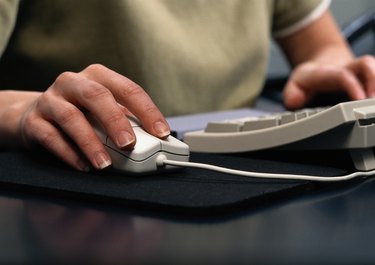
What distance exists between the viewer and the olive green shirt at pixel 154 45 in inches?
35.4

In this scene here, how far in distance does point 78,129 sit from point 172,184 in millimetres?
100

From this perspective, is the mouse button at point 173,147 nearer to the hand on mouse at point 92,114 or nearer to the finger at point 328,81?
the hand on mouse at point 92,114

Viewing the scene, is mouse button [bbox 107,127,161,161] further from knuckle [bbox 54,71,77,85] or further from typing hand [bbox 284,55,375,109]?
typing hand [bbox 284,55,375,109]

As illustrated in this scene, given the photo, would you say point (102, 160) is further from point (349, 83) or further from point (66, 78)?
point (349, 83)

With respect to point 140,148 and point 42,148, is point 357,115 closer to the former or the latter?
point 140,148

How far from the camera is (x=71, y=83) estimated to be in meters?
0.57

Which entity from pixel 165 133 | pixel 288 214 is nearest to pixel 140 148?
pixel 165 133

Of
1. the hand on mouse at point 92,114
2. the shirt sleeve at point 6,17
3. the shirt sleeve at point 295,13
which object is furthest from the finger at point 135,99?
the shirt sleeve at point 295,13

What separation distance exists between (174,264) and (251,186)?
152mm

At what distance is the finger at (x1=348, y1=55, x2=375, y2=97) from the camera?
2.95ft

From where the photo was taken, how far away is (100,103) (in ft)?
1.77

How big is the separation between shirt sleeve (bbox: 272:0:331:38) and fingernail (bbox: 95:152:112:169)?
2.56 ft

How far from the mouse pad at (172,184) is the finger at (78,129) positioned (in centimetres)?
2

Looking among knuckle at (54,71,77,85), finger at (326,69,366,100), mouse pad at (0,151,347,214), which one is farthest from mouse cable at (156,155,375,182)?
finger at (326,69,366,100)
